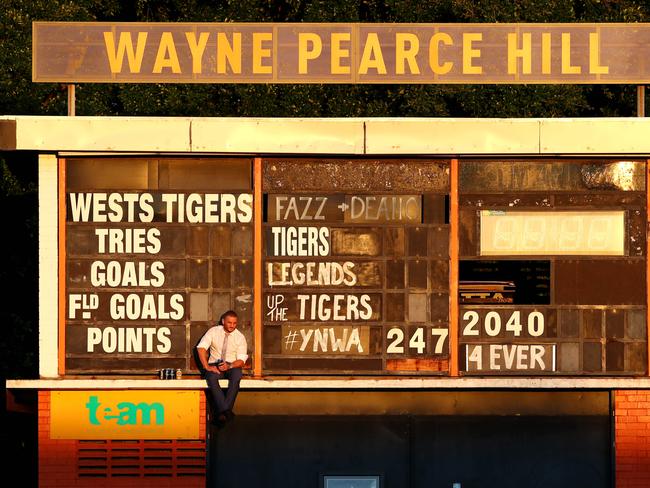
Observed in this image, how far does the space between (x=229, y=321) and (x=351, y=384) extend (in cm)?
177

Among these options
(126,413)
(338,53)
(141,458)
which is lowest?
(141,458)

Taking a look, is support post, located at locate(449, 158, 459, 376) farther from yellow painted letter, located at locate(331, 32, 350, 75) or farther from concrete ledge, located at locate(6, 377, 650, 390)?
yellow painted letter, located at locate(331, 32, 350, 75)

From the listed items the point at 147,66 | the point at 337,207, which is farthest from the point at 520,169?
the point at 147,66

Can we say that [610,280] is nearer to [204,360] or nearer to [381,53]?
[381,53]

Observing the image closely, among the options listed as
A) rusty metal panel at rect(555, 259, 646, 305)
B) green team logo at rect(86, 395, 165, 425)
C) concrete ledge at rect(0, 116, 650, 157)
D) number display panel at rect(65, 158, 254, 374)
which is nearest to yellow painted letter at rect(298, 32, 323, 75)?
concrete ledge at rect(0, 116, 650, 157)

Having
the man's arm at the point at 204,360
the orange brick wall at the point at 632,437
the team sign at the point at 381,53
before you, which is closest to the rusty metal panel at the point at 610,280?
the orange brick wall at the point at 632,437

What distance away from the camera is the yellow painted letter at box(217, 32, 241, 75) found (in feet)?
66.4

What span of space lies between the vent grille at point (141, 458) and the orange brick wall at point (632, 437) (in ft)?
17.8

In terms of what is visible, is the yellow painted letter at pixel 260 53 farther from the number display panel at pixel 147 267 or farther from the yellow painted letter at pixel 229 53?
the number display panel at pixel 147 267

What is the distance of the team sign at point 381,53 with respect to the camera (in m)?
20.2

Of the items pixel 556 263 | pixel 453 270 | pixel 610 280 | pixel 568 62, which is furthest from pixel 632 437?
pixel 568 62

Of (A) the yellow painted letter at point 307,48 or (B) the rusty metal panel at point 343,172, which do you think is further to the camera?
(A) the yellow painted letter at point 307,48

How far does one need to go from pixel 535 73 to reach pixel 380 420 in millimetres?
5050

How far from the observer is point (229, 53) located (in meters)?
20.3
